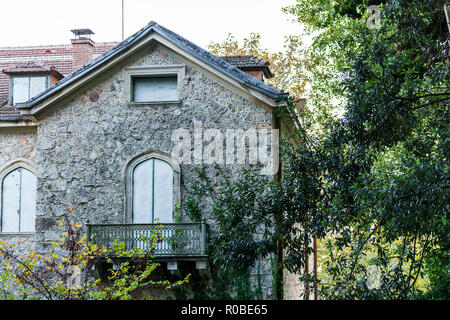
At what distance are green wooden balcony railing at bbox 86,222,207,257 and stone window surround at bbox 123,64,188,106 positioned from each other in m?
3.60

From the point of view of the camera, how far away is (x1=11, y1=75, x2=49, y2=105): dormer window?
22.6 m

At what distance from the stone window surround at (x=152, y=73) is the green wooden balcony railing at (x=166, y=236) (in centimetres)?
360

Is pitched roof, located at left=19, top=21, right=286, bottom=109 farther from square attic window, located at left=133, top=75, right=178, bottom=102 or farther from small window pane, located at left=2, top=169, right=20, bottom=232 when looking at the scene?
small window pane, located at left=2, top=169, right=20, bottom=232

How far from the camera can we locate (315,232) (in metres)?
13.3

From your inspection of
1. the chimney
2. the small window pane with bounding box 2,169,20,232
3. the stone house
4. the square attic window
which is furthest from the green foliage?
the chimney

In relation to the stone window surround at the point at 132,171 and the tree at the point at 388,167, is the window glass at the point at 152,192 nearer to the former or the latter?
the stone window surround at the point at 132,171

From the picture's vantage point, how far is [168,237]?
60.4ft

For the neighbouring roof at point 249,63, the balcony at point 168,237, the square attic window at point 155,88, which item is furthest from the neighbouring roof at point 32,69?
the balcony at point 168,237

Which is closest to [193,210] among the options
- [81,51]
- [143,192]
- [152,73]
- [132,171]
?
[143,192]

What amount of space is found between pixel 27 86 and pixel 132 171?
5.52 m

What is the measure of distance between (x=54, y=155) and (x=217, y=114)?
16.0ft

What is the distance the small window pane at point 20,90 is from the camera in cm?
2253
